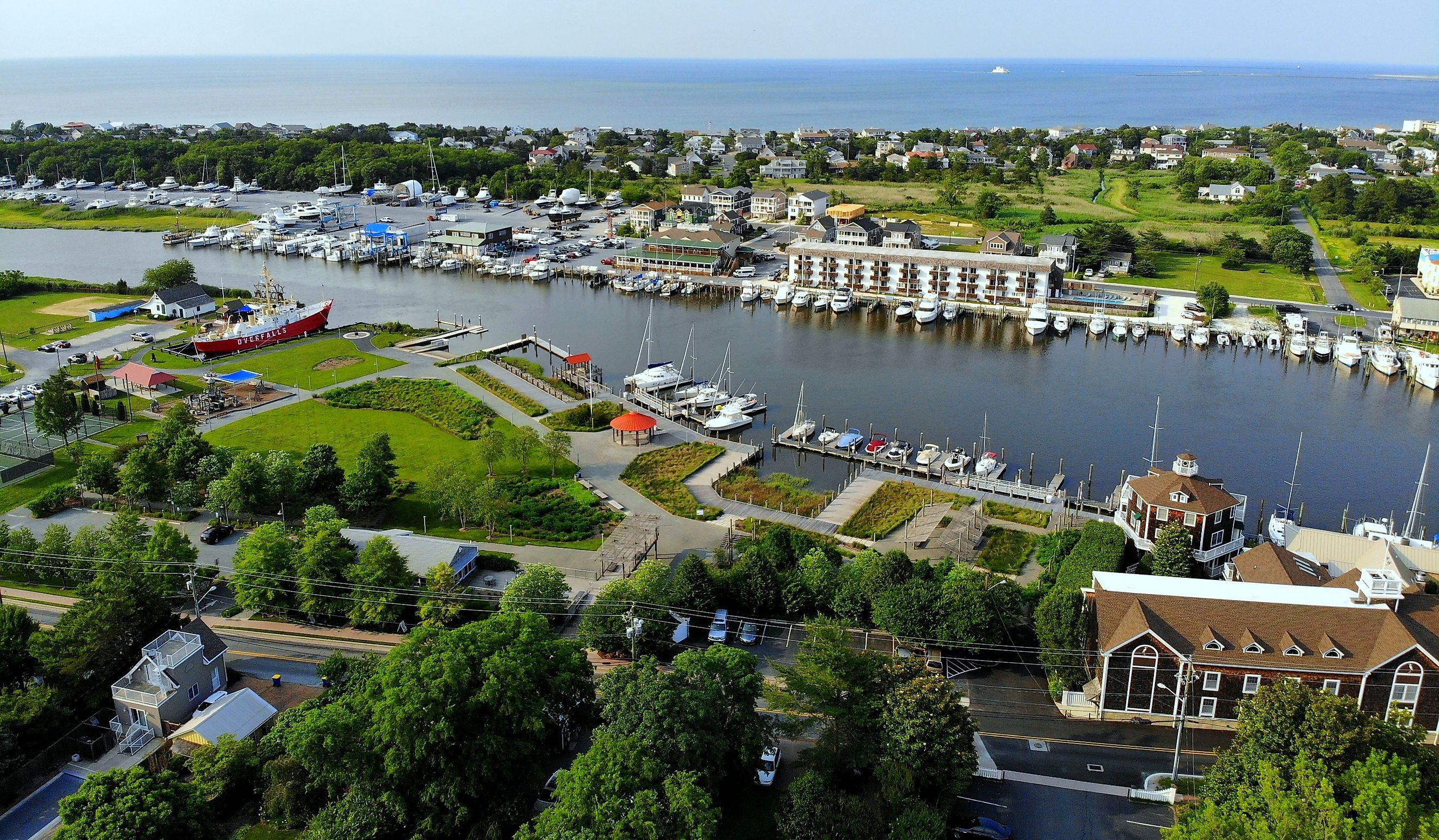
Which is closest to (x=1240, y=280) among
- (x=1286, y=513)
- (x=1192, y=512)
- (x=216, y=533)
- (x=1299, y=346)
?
(x=1299, y=346)

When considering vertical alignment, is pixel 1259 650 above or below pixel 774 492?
above

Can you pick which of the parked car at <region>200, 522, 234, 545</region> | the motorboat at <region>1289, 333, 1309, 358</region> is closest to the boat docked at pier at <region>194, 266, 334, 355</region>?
the parked car at <region>200, 522, 234, 545</region>

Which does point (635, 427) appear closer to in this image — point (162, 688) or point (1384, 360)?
point (162, 688)

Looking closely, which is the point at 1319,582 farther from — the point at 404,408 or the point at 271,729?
the point at 404,408

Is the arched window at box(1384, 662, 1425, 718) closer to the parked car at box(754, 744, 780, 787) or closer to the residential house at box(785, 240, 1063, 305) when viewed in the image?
the parked car at box(754, 744, 780, 787)

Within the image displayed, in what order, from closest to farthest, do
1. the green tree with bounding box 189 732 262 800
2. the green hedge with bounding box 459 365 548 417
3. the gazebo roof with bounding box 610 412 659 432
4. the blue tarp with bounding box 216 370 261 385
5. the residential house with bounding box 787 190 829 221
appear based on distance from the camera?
the green tree with bounding box 189 732 262 800 < the gazebo roof with bounding box 610 412 659 432 < the green hedge with bounding box 459 365 548 417 < the blue tarp with bounding box 216 370 261 385 < the residential house with bounding box 787 190 829 221

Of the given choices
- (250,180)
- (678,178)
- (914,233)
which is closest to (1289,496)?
(914,233)

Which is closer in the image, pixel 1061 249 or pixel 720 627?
pixel 720 627
